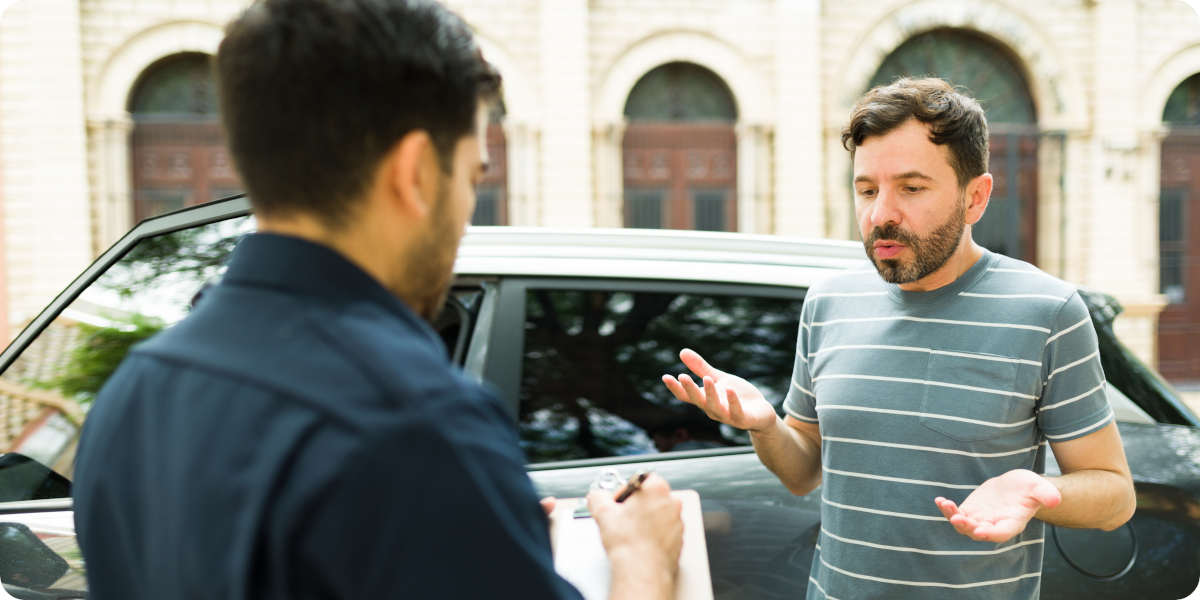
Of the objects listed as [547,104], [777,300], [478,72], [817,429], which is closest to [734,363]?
[777,300]

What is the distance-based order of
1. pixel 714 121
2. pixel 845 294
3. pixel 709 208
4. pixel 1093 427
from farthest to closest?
pixel 709 208 → pixel 714 121 → pixel 845 294 → pixel 1093 427

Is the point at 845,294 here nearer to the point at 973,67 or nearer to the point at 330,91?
the point at 330,91

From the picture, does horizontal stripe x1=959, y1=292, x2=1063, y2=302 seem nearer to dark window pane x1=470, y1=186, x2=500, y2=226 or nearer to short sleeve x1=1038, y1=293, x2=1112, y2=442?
short sleeve x1=1038, y1=293, x2=1112, y2=442

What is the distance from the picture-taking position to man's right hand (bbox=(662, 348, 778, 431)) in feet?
4.83

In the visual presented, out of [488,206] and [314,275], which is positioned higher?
[488,206]

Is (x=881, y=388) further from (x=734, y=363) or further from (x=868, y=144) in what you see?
(x=734, y=363)

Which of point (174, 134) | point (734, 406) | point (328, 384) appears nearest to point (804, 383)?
point (734, 406)

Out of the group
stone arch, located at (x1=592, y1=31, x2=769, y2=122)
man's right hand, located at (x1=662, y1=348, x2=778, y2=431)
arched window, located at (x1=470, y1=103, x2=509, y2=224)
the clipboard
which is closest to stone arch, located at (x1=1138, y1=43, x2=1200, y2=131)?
stone arch, located at (x1=592, y1=31, x2=769, y2=122)

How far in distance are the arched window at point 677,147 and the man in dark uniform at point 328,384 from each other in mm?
9073

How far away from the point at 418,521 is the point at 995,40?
11.1m

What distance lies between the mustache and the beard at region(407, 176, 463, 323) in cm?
101

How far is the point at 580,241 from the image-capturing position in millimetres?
2209

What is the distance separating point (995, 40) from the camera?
32.9 feet

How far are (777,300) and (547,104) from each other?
25.1 feet
